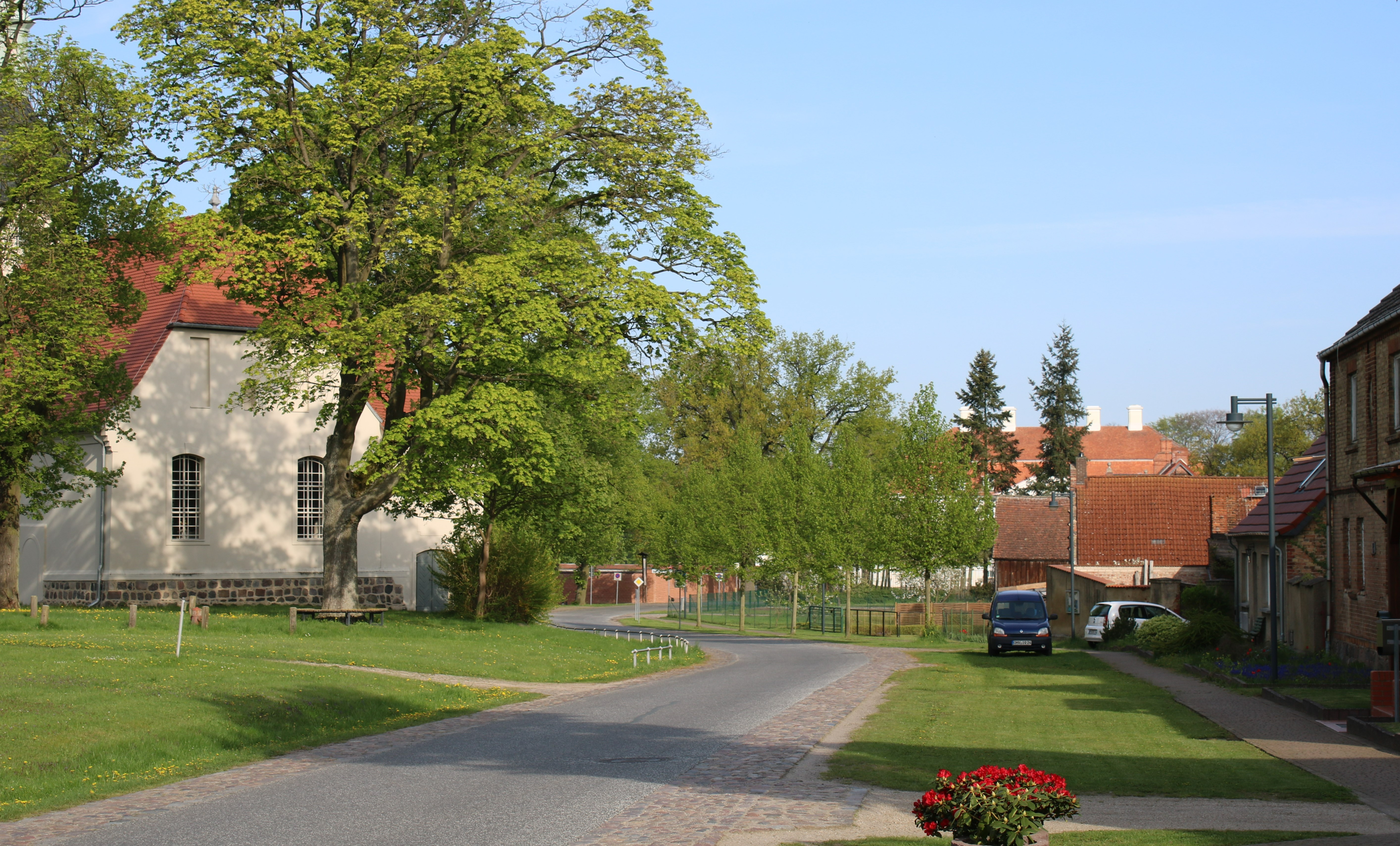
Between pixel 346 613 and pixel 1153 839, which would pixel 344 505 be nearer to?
pixel 346 613

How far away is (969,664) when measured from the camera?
3092cm

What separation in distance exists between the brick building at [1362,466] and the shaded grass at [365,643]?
555 inches

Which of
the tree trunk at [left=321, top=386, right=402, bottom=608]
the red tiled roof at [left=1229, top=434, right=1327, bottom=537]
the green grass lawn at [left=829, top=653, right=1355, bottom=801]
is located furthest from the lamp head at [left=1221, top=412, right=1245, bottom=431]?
the tree trunk at [left=321, top=386, right=402, bottom=608]

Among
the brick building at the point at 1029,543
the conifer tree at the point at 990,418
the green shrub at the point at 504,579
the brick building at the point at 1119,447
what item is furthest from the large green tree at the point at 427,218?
the brick building at the point at 1119,447

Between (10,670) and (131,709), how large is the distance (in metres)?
3.84

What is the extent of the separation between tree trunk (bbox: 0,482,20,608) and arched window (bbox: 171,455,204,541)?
7597 mm

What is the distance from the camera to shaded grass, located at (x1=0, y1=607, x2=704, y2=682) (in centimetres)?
2283

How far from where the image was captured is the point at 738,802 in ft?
36.0

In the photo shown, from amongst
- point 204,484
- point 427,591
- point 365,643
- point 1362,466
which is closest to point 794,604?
point 427,591

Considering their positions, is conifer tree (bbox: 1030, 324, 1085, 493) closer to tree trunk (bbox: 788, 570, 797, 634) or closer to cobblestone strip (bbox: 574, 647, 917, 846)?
tree trunk (bbox: 788, 570, 797, 634)

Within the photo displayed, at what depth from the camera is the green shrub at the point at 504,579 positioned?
1485 inches

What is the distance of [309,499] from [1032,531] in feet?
123

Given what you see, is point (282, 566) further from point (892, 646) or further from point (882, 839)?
point (882, 839)

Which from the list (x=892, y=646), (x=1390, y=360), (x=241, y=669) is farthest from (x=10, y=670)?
(x=892, y=646)
